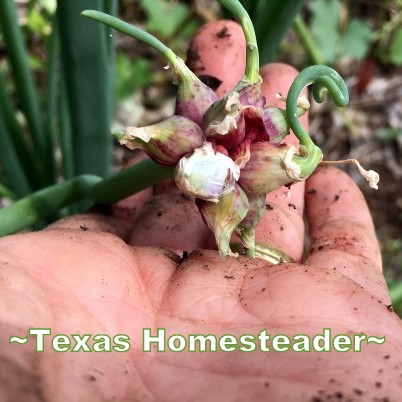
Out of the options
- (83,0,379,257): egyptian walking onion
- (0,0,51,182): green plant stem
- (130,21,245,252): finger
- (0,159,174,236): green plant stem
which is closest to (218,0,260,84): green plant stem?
(83,0,379,257): egyptian walking onion

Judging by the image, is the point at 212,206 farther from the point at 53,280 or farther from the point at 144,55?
the point at 144,55

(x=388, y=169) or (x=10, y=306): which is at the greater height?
(x=10, y=306)

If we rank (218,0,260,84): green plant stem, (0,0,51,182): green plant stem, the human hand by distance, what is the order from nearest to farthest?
the human hand → (218,0,260,84): green plant stem → (0,0,51,182): green plant stem

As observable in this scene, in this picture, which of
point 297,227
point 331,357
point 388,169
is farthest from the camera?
point 388,169

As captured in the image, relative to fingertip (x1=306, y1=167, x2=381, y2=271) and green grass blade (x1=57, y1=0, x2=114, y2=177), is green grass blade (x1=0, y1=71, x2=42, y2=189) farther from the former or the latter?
fingertip (x1=306, y1=167, x2=381, y2=271)

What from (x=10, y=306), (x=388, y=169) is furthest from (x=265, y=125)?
(x=388, y=169)

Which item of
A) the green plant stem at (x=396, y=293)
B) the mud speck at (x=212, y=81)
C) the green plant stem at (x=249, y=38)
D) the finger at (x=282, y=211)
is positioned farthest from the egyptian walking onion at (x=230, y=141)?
the green plant stem at (x=396, y=293)

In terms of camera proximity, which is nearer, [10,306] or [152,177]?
[10,306]

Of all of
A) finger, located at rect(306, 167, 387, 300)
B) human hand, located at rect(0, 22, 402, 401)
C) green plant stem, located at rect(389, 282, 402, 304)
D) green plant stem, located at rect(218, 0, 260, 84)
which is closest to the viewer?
human hand, located at rect(0, 22, 402, 401)
